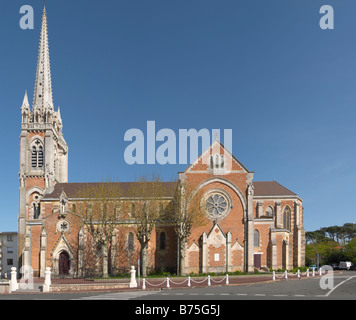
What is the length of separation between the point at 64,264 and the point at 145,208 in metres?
15.0

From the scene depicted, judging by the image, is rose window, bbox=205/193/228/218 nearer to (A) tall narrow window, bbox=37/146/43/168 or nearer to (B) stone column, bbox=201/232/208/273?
(B) stone column, bbox=201/232/208/273

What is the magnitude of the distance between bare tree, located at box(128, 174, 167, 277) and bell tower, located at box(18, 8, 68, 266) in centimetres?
1781

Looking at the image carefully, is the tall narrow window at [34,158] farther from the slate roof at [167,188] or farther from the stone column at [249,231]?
the stone column at [249,231]

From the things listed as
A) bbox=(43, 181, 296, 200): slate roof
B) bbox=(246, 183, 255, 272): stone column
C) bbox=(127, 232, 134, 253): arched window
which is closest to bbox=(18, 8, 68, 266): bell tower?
bbox=(43, 181, 296, 200): slate roof

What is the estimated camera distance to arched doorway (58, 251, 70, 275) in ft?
178

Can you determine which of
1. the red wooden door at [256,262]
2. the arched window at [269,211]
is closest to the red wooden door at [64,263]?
the red wooden door at [256,262]

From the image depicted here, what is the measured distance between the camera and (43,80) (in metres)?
71.1

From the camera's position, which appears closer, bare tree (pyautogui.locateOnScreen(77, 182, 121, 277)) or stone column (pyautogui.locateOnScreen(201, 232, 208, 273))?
bare tree (pyautogui.locateOnScreen(77, 182, 121, 277))

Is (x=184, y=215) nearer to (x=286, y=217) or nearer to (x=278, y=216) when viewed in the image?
(x=278, y=216)

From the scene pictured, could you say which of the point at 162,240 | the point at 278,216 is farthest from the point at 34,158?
the point at 278,216

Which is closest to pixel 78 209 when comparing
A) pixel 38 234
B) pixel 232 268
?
pixel 38 234

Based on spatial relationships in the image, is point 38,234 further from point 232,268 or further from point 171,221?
point 232,268
